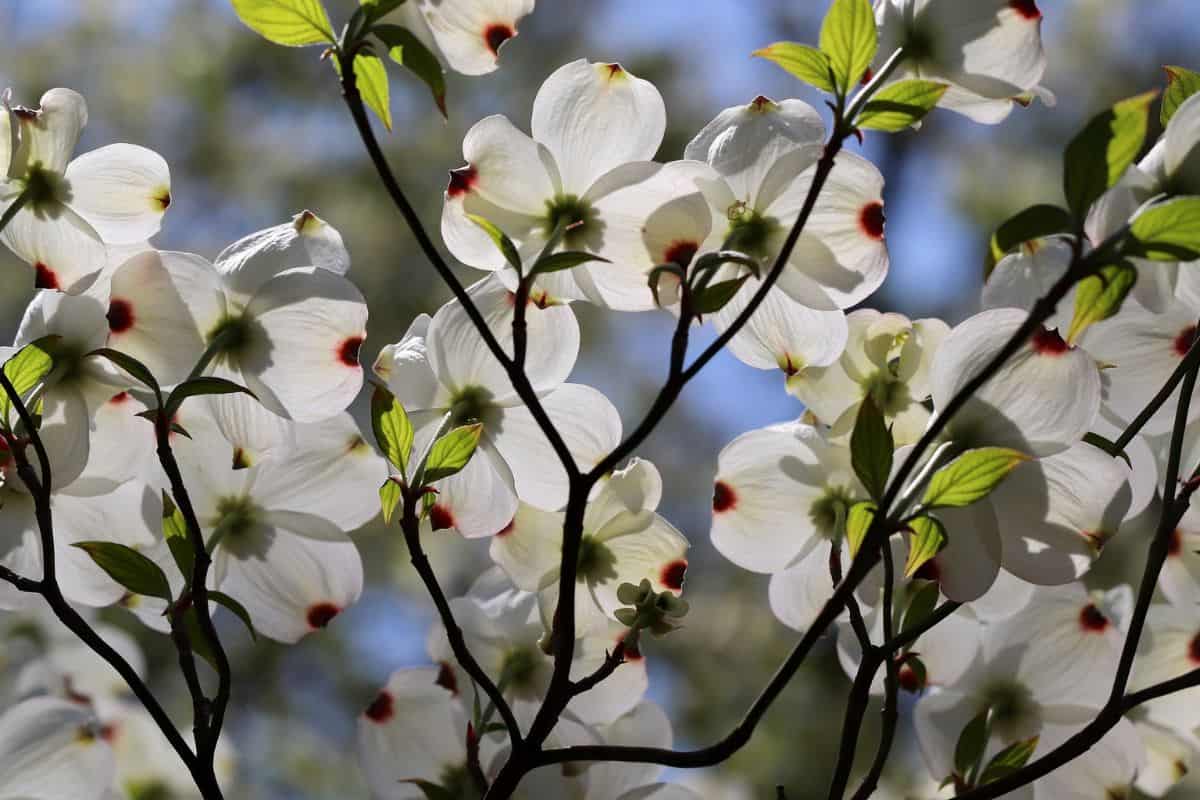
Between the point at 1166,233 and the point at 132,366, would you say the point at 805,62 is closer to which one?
the point at 1166,233

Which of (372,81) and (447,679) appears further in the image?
(447,679)

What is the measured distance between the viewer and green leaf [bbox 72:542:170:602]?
406mm

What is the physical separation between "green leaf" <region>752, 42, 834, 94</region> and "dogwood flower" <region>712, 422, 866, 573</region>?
0.12 m

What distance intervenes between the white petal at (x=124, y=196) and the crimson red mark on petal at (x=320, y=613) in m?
0.14

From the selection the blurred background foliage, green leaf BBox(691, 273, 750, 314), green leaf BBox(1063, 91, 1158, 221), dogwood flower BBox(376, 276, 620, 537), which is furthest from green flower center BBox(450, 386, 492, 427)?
the blurred background foliage

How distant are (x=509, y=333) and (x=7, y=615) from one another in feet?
1.37

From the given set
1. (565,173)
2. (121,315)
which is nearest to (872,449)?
(565,173)

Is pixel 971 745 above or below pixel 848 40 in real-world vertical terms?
below

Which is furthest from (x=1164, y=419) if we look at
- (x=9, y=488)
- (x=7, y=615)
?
(x=7, y=615)

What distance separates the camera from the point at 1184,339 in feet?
1.42

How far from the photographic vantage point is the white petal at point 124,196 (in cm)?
42

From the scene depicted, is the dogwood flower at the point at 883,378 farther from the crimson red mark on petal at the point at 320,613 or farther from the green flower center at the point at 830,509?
the crimson red mark on petal at the point at 320,613

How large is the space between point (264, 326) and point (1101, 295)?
0.26 m

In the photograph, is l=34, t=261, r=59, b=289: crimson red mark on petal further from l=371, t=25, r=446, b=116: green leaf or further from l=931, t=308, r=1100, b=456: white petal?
l=931, t=308, r=1100, b=456: white petal
